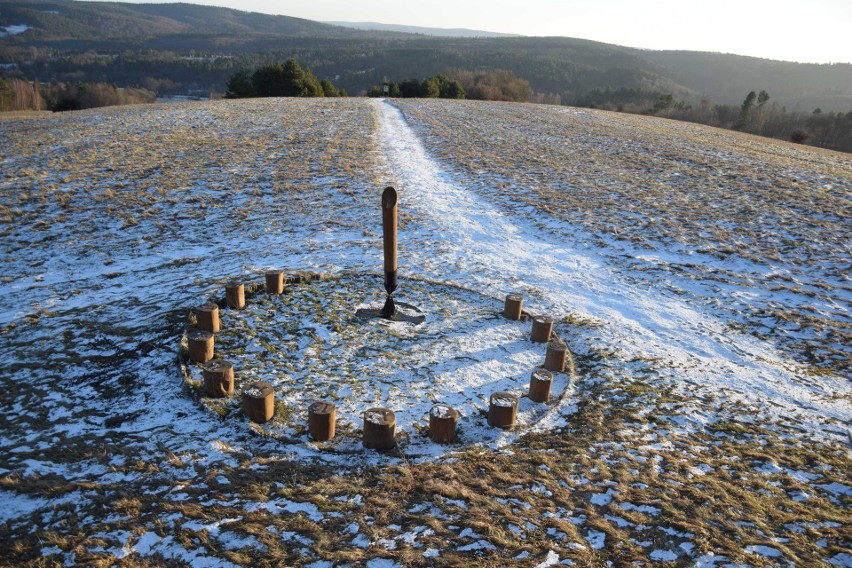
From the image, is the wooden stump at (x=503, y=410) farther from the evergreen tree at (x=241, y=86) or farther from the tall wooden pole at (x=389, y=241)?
the evergreen tree at (x=241, y=86)

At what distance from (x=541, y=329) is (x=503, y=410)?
6.09ft

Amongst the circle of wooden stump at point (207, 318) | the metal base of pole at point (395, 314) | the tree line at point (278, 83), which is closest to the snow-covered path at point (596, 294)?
the metal base of pole at point (395, 314)

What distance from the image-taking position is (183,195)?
11148 mm

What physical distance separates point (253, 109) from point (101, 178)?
1531 cm

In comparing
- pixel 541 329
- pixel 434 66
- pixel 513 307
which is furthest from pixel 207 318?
pixel 434 66

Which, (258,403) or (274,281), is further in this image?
(274,281)

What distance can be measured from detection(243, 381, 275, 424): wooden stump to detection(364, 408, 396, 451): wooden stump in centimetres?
89

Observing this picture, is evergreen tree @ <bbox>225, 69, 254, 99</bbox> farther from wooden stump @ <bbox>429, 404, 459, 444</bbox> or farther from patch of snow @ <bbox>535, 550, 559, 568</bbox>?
patch of snow @ <bbox>535, 550, 559, 568</bbox>

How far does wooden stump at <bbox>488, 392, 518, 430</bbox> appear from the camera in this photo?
424 cm

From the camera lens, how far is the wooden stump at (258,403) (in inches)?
162

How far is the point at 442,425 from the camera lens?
4.04 metres

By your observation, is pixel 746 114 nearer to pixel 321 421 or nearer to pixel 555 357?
pixel 555 357

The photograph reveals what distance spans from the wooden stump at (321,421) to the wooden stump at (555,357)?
244cm

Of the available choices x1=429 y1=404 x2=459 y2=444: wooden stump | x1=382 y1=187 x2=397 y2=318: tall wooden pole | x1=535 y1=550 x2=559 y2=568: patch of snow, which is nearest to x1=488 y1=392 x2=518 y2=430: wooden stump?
x1=429 y1=404 x2=459 y2=444: wooden stump
